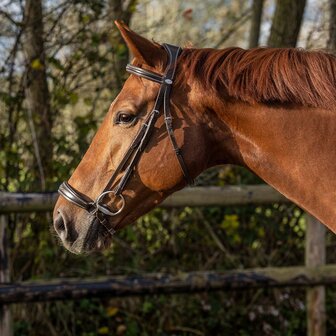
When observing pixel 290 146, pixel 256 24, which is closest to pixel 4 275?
A: pixel 290 146

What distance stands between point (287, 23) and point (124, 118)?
12.8 ft

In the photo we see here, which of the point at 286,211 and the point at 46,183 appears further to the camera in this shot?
the point at 286,211

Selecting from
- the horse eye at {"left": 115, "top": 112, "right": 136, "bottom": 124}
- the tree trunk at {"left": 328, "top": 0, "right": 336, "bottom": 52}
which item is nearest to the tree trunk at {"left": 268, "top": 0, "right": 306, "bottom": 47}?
the tree trunk at {"left": 328, "top": 0, "right": 336, "bottom": 52}

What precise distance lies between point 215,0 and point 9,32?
32.1 feet

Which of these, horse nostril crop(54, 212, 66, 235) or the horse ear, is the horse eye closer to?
the horse ear

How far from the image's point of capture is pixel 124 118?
2.58m

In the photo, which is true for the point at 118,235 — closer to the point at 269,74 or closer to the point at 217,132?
the point at 217,132

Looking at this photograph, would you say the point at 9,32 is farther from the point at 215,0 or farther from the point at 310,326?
the point at 215,0

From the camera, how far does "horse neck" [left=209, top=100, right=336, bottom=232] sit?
95.8 inches

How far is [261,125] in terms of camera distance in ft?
8.25

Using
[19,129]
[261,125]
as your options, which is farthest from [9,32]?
[261,125]

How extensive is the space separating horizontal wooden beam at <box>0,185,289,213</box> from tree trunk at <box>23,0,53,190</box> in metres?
1.17

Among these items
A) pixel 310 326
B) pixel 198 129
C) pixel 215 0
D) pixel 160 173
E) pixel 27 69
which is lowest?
pixel 310 326

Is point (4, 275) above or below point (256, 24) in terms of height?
below
